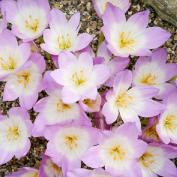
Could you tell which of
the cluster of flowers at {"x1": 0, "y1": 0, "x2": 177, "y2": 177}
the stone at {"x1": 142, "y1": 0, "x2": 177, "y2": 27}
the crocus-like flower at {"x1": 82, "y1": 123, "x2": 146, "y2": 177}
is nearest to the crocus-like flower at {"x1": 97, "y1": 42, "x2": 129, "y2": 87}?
the cluster of flowers at {"x1": 0, "y1": 0, "x2": 177, "y2": 177}

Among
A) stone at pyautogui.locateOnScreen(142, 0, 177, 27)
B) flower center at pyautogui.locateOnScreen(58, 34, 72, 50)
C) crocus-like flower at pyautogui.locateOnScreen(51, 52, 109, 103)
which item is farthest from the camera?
stone at pyautogui.locateOnScreen(142, 0, 177, 27)

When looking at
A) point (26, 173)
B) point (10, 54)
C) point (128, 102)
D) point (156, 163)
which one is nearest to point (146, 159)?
point (156, 163)

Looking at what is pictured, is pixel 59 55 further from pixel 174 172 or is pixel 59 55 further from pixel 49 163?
pixel 174 172

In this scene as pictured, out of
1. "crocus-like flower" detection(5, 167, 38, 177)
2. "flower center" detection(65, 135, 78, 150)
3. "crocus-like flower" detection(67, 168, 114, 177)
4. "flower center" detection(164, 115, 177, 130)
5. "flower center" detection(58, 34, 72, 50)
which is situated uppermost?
"flower center" detection(58, 34, 72, 50)

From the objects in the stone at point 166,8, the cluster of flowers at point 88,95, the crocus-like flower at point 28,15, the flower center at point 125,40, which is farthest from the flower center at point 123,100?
the stone at point 166,8

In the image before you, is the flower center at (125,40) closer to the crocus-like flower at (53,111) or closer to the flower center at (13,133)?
the crocus-like flower at (53,111)

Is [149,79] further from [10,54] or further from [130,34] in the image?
[10,54]

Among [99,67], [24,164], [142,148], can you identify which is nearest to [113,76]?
[99,67]

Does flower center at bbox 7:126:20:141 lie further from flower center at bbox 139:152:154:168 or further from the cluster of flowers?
flower center at bbox 139:152:154:168
